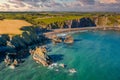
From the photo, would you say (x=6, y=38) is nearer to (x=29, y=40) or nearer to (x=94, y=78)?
(x=29, y=40)

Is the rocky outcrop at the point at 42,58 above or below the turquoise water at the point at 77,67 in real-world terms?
above

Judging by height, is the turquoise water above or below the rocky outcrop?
below

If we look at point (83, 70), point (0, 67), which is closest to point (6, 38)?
point (0, 67)

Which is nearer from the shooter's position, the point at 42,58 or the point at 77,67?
the point at 77,67

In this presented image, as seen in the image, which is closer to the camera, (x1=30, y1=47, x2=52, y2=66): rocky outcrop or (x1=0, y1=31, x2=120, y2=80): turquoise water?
(x1=0, y1=31, x2=120, y2=80): turquoise water

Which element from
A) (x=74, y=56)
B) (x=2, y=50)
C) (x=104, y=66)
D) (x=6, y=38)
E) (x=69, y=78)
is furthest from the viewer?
(x=6, y=38)

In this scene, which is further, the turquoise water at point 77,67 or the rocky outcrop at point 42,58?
the rocky outcrop at point 42,58

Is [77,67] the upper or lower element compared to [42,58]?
lower

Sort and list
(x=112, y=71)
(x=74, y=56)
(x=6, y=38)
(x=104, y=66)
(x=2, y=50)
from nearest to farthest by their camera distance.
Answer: (x=112, y=71) < (x=104, y=66) < (x=74, y=56) < (x=2, y=50) < (x=6, y=38)

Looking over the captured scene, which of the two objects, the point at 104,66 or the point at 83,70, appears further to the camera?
the point at 104,66

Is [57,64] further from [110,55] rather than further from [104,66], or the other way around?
[110,55]
